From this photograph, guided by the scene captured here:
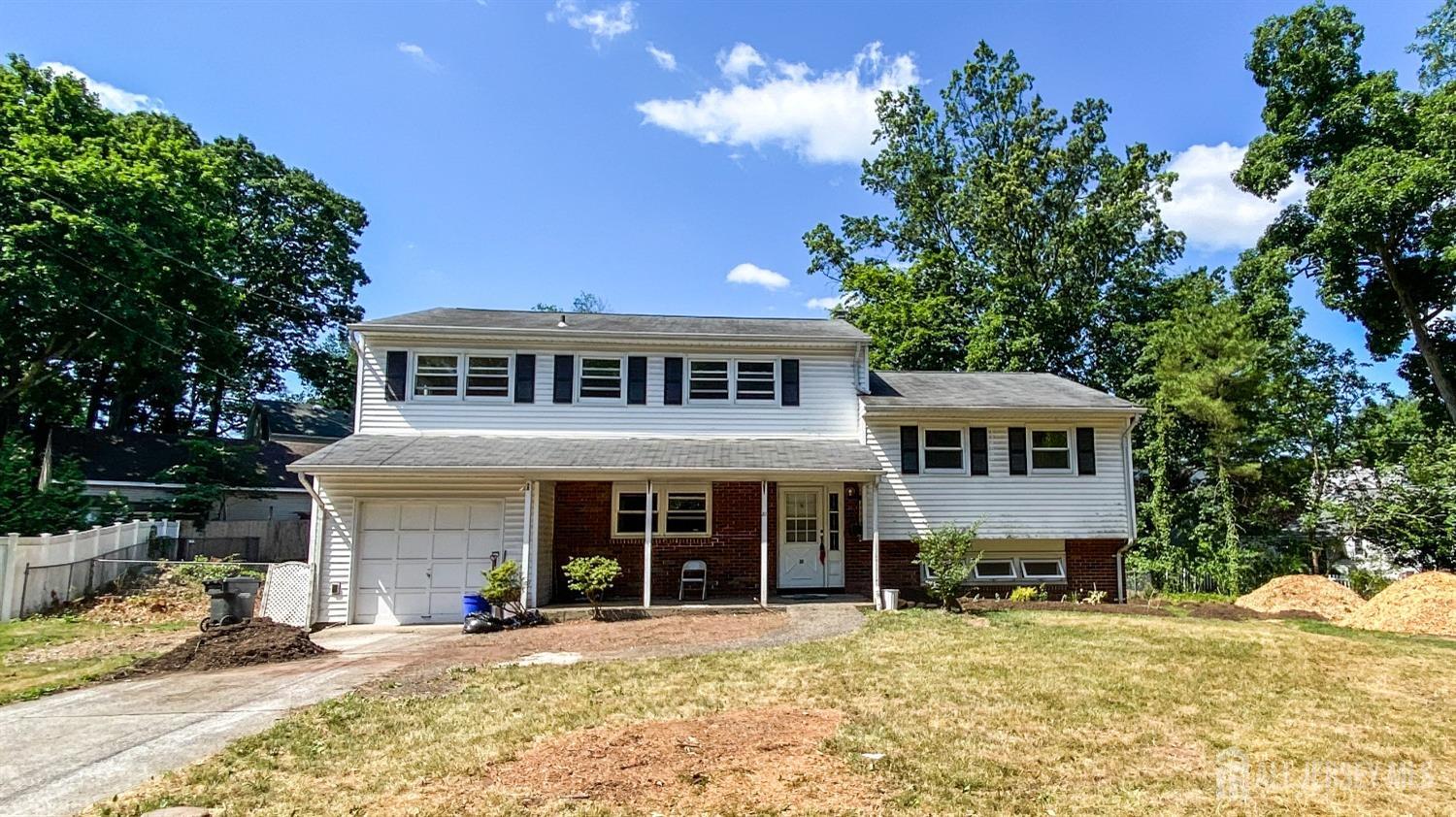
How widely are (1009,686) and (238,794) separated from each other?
6644mm

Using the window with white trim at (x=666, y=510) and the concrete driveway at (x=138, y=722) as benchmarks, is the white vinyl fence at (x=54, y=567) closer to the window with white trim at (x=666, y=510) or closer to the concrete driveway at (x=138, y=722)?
the concrete driveway at (x=138, y=722)

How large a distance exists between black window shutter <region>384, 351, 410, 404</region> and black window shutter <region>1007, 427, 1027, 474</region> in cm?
1306

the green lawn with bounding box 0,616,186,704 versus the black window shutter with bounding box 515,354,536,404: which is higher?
the black window shutter with bounding box 515,354,536,404

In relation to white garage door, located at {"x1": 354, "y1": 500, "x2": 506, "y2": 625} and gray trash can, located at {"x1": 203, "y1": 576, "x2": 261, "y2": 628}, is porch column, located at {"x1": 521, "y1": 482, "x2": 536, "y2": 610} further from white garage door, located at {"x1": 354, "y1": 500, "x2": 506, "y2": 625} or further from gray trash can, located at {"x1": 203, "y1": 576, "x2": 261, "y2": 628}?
gray trash can, located at {"x1": 203, "y1": 576, "x2": 261, "y2": 628}

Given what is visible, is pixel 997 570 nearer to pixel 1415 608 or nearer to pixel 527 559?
pixel 1415 608

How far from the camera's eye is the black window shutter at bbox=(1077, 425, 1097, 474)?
15195 millimetres

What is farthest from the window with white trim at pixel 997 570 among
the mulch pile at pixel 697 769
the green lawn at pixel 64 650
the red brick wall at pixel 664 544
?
the green lawn at pixel 64 650

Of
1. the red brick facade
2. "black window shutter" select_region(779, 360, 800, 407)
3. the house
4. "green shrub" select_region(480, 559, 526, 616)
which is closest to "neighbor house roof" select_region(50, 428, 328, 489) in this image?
the house

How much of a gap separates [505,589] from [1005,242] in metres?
23.4

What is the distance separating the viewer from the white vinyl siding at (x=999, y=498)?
582 inches

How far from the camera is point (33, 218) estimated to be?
1805 cm

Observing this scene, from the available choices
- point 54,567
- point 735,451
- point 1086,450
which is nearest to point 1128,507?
point 1086,450

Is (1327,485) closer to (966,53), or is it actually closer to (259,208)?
(966,53)

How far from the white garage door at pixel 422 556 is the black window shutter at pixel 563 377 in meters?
2.56
